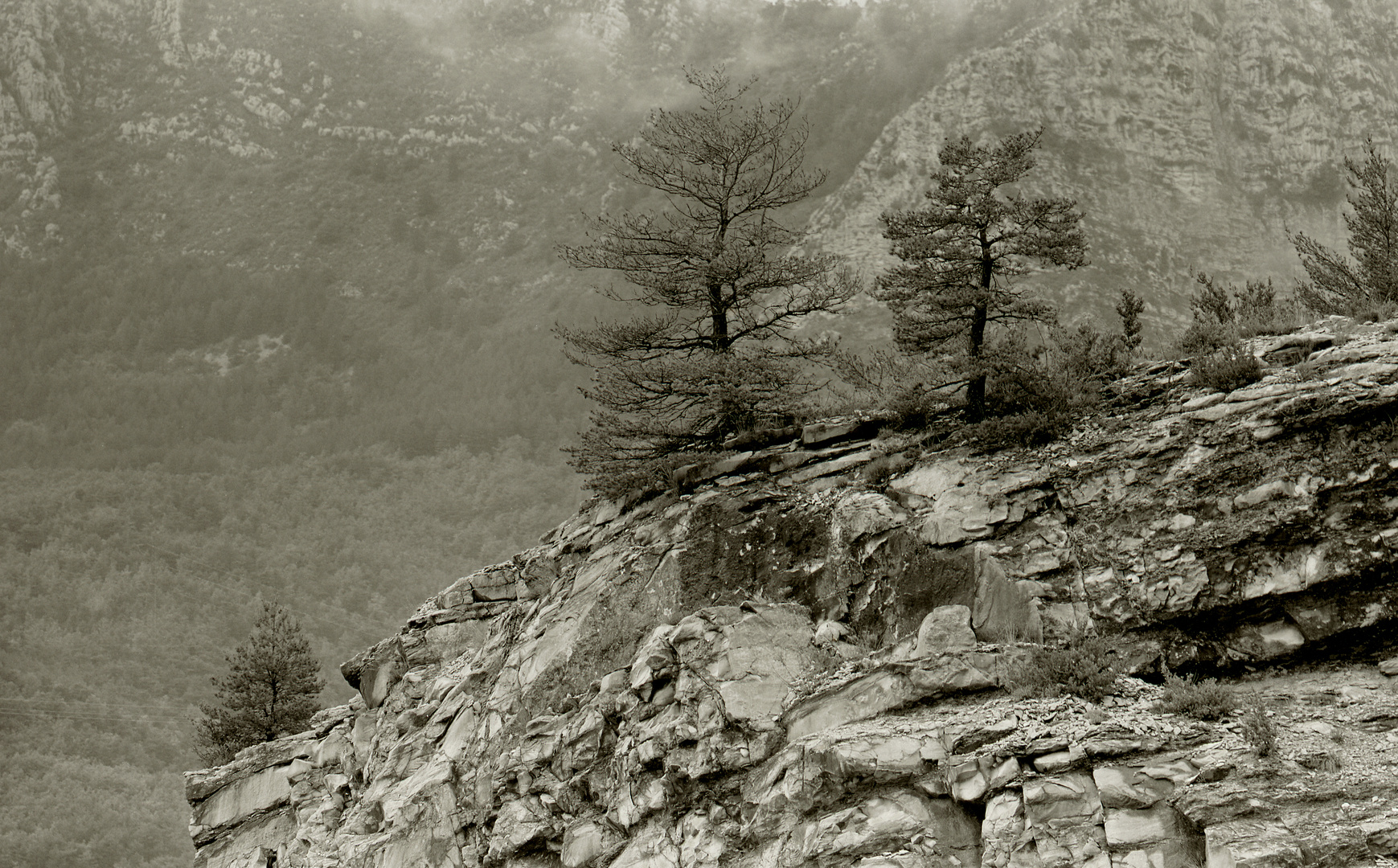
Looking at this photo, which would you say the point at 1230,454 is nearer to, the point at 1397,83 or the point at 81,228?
the point at 1397,83

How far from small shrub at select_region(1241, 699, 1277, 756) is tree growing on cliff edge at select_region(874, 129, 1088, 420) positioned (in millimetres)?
6724

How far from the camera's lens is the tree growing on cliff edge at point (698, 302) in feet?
63.1

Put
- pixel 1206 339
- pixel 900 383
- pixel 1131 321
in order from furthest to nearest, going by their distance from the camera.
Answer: pixel 1131 321 < pixel 900 383 < pixel 1206 339

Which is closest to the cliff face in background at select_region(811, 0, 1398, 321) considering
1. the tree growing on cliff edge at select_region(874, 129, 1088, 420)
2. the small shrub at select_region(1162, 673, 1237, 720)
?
the tree growing on cliff edge at select_region(874, 129, 1088, 420)

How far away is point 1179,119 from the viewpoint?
83.3 metres

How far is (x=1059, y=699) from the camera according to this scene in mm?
12328

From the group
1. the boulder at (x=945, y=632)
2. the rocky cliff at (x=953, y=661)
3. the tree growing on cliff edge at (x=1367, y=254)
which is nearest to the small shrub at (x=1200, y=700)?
the rocky cliff at (x=953, y=661)

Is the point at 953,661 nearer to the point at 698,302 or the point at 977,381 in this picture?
the point at 977,381

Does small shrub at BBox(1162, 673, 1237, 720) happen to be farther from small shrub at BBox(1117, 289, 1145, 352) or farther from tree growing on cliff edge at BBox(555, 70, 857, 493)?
small shrub at BBox(1117, 289, 1145, 352)

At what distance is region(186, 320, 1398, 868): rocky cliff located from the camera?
11.1 meters

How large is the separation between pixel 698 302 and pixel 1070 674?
1004 cm

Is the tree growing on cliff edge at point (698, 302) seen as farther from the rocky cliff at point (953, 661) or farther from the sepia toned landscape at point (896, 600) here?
the rocky cliff at point (953, 661)

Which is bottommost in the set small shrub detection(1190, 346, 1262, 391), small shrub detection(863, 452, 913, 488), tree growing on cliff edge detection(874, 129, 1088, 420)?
small shrub detection(863, 452, 913, 488)

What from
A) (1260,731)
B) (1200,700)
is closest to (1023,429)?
(1200,700)
